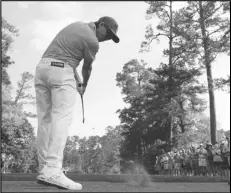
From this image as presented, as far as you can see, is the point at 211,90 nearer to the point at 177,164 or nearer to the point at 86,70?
the point at 177,164

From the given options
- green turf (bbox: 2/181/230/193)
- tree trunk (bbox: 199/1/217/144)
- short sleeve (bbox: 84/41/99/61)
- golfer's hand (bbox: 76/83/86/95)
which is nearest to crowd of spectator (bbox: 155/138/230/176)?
tree trunk (bbox: 199/1/217/144)

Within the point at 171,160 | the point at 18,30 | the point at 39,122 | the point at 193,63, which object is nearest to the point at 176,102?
the point at 193,63

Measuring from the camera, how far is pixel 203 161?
44.7 ft

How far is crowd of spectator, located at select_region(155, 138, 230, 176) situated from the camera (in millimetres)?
12023

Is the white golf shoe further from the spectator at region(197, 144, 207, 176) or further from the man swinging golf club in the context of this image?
the spectator at region(197, 144, 207, 176)

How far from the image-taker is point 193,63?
955 inches

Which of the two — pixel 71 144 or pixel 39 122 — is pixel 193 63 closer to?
pixel 39 122

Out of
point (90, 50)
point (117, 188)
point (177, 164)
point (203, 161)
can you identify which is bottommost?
point (117, 188)

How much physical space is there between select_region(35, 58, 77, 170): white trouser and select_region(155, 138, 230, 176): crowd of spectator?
829cm

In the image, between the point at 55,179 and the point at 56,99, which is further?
the point at 56,99

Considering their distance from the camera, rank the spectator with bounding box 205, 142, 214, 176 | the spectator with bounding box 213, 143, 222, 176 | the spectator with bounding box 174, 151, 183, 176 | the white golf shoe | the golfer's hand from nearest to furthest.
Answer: the white golf shoe
the golfer's hand
the spectator with bounding box 213, 143, 222, 176
the spectator with bounding box 205, 142, 214, 176
the spectator with bounding box 174, 151, 183, 176

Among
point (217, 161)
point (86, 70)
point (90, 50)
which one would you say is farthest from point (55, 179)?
point (217, 161)

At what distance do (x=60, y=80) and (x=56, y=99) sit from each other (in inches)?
7.7

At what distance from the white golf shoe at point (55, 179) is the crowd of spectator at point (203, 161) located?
8444mm
